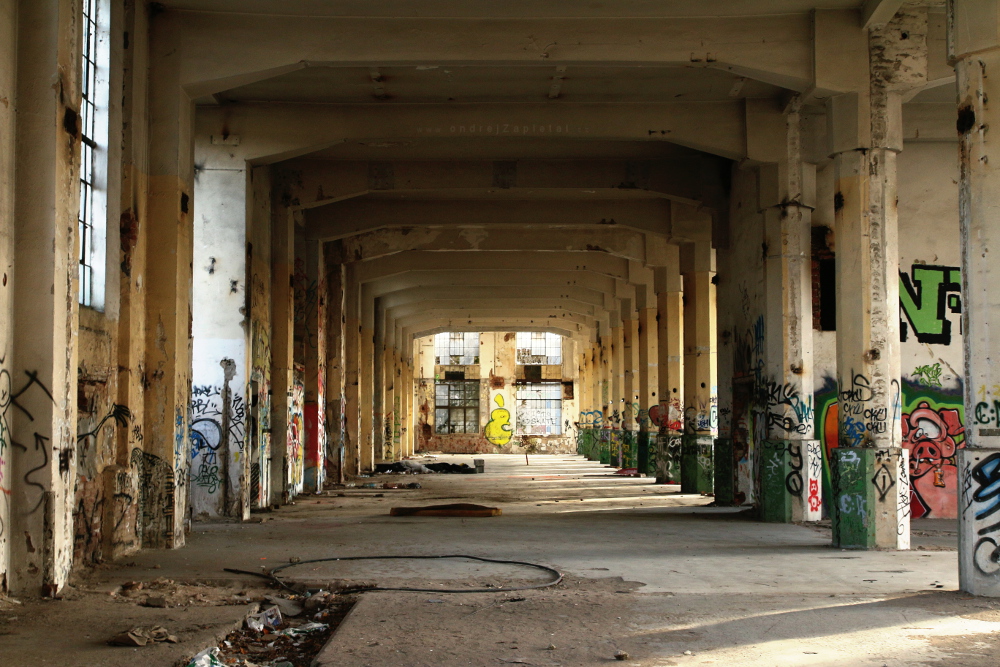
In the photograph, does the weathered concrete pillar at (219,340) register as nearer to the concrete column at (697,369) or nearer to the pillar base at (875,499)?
the pillar base at (875,499)

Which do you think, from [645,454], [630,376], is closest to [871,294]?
[645,454]

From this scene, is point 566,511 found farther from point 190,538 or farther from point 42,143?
point 42,143

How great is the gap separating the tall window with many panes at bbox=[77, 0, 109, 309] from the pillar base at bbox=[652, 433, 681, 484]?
14.7 m

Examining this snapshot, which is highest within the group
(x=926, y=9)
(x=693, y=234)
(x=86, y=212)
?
(x=926, y=9)

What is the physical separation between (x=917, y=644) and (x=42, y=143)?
6879 mm

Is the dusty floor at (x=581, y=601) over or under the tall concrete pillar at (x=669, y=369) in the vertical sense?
under

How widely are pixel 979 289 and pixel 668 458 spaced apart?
14.9 m

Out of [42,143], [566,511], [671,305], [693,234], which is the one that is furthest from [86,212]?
[671,305]

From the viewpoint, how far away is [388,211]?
61.4 ft

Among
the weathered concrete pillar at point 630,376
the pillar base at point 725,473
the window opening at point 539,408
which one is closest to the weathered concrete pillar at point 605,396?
the weathered concrete pillar at point 630,376

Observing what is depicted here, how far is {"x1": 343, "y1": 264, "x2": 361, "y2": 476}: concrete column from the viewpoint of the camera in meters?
23.8

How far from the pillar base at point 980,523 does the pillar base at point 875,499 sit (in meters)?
2.66

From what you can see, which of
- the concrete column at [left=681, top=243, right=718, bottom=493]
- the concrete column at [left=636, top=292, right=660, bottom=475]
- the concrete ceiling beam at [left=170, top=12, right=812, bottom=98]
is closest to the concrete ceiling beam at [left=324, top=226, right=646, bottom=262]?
the concrete column at [left=681, top=243, right=718, bottom=493]

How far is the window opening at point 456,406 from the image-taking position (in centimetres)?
4981
